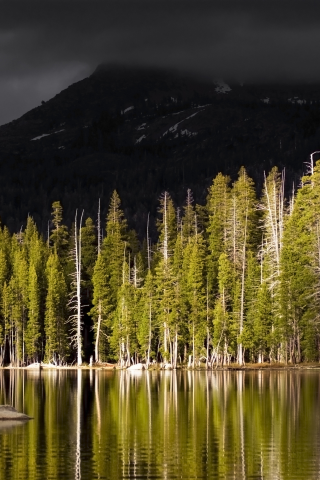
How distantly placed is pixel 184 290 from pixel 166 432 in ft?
193

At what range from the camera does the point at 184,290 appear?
321 ft

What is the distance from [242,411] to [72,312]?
65577 mm

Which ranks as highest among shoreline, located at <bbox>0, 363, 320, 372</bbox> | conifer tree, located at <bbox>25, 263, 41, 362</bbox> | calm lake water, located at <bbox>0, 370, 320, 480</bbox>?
conifer tree, located at <bbox>25, 263, 41, 362</bbox>

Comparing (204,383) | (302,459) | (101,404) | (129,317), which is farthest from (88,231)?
(302,459)

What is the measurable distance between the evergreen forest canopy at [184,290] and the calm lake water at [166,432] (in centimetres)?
1973

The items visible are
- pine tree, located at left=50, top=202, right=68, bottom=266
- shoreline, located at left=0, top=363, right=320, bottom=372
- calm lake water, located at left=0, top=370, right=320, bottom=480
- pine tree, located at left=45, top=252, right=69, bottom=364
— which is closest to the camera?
calm lake water, located at left=0, top=370, right=320, bottom=480

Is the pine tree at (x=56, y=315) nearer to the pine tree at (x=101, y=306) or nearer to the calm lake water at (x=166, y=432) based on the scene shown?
the pine tree at (x=101, y=306)

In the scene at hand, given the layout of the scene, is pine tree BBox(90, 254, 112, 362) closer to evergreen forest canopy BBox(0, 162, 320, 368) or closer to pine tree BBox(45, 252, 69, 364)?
evergreen forest canopy BBox(0, 162, 320, 368)

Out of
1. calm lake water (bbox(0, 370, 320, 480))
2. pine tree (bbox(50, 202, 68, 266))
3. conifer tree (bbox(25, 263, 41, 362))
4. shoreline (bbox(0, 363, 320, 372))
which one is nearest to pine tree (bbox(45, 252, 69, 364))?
conifer tree (bbox(25, 263, 41, 362))

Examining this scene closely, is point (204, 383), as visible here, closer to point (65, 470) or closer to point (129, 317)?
point (129, 317)

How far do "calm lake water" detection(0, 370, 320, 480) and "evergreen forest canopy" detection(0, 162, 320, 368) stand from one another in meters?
19.7

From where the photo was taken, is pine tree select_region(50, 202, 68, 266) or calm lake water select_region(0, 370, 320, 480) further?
pine tree select_region(50, 202, 68, 266)

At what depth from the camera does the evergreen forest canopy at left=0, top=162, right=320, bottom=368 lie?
85375mm

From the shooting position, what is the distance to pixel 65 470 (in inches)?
1171
